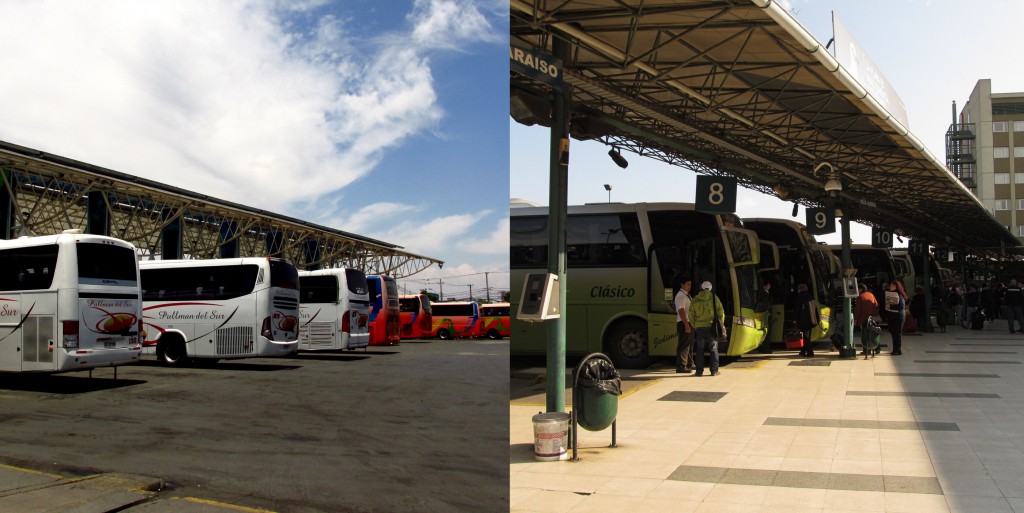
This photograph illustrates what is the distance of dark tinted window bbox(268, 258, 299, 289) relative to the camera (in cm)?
246

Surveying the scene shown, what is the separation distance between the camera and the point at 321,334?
262cm

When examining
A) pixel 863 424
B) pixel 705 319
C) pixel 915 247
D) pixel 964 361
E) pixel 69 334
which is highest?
pixel 915 247

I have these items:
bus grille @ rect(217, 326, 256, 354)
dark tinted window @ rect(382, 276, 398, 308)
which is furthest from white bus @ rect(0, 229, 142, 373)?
dark tinted window @ rect(382, 276, 398, 308)

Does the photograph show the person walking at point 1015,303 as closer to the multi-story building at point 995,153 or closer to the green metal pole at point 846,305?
the green metal pole at point 846,305

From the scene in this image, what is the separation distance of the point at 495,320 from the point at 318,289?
0.62 m

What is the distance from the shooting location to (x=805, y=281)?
16.5m

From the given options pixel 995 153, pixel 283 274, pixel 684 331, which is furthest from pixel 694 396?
pixel 995 153

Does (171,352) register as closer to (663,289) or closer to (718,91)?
(718,91)

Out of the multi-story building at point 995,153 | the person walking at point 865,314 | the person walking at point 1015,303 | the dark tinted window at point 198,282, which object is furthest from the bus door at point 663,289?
the multi-story building at point 995,153

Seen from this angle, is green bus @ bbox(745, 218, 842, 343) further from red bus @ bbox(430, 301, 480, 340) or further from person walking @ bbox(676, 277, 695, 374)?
red bus @ bbox(430, 301, 480, 340)

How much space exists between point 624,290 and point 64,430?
11.0 metres

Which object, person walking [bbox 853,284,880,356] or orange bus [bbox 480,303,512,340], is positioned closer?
orange bus [bbox 480,303,512,340]

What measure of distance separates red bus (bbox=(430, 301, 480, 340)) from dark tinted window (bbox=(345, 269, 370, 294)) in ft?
0.88

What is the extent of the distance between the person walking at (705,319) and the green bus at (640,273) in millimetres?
1143
